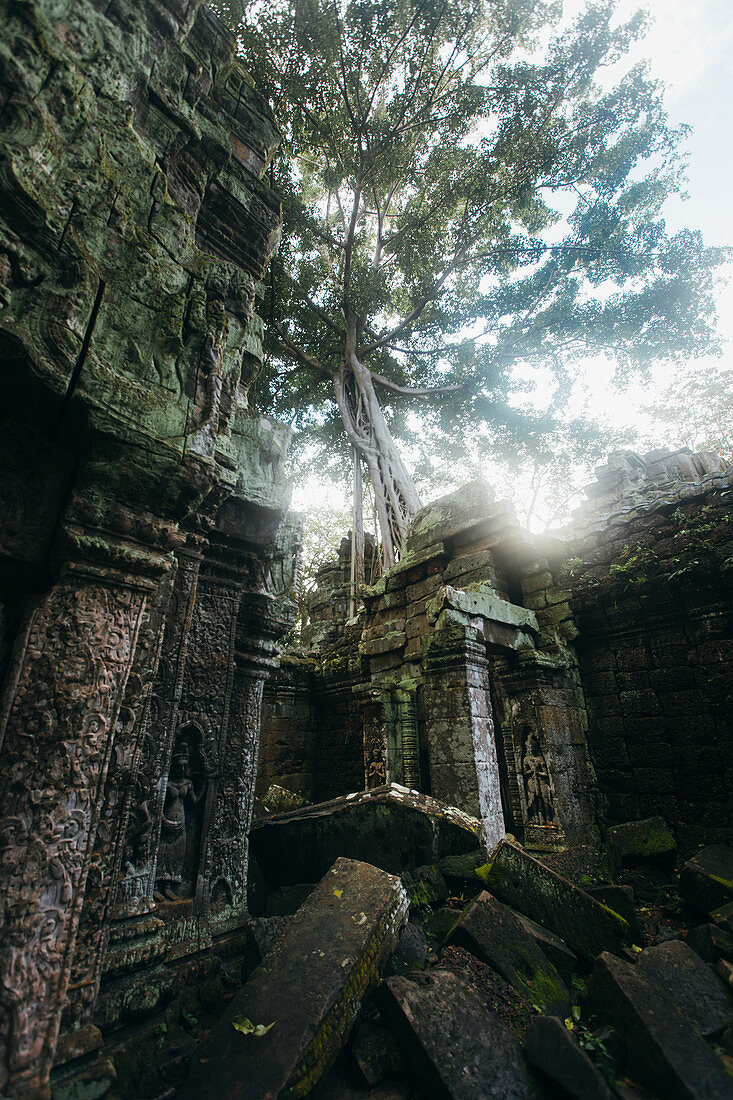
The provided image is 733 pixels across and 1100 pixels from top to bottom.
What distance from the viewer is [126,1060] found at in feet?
5.20

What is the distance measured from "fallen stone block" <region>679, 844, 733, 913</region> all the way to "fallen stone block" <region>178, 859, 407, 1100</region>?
6.37 ft

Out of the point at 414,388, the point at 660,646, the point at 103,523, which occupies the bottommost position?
the point at 103,523

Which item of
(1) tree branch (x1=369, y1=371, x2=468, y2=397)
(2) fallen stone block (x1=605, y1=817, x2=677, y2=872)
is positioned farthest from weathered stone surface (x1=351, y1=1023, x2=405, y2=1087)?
(1) tree branch (x1=369, y1=371, x2=468, y2=397)

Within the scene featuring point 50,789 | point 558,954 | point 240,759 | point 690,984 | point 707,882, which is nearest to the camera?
point 50,789

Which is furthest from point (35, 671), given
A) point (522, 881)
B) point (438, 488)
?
point (438, 488)

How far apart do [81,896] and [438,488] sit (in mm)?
21343

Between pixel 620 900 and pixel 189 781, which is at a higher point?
pixel 189 781

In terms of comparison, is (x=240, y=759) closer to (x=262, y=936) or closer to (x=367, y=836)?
(x=262, y=936)

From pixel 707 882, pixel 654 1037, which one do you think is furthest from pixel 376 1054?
pixel 707 882

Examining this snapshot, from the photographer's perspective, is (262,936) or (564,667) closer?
(262,936)

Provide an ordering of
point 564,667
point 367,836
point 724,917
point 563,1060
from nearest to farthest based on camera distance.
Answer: point 563,1060 < point 724,917 < point 367,836 < point 564,667

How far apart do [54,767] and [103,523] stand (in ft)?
2.52

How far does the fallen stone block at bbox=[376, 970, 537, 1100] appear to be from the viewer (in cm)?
153

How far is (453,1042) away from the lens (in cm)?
164
